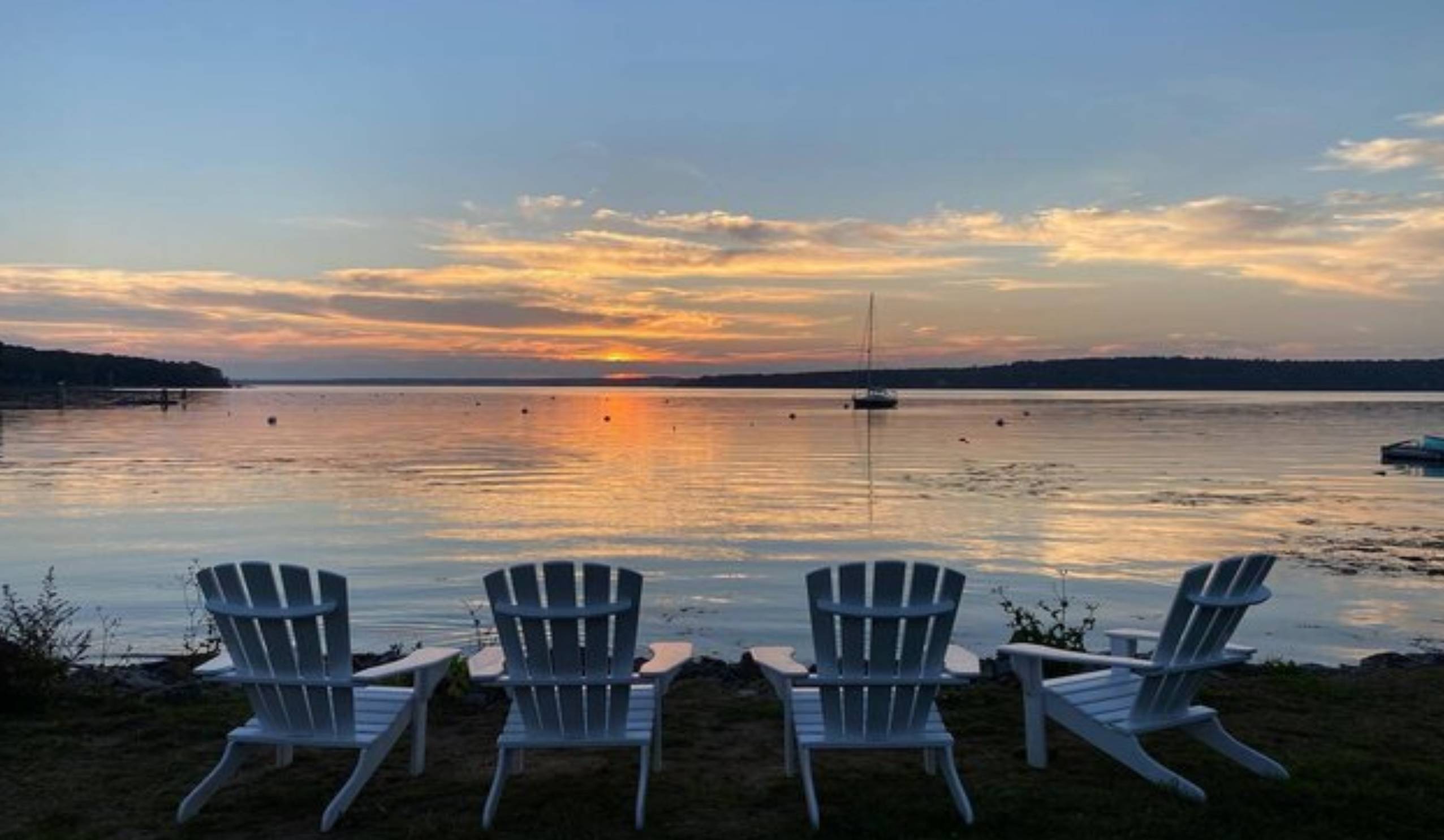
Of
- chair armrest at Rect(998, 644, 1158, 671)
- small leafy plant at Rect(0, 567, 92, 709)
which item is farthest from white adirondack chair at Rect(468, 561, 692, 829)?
small leafy plant at Rect(0, 567, 92, 709)

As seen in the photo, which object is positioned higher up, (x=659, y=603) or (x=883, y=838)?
(x=883, y=838)

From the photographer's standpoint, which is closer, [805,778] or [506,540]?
[805,778]

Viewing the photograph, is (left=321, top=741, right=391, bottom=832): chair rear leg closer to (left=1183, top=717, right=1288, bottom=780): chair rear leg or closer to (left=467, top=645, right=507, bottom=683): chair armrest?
(left=467, top=645, right=507, bottom=683): chair armrest

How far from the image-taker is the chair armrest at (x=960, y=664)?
4891 millimetres

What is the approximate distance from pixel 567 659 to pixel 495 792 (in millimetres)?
607

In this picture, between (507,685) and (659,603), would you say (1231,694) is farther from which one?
(659,603)

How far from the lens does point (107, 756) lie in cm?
589

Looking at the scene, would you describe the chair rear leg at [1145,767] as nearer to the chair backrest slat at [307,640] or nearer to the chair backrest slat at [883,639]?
the chair backrest slat at [883,639]

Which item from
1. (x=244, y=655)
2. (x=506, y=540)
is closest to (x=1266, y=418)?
(x=506, y=540)

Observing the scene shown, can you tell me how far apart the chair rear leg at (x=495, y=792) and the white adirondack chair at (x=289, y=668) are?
21.2 inches

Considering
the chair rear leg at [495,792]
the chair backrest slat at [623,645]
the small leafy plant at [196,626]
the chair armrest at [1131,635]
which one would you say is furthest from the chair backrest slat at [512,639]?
the small leafy plant at [196,626]

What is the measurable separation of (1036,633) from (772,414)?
86833 mm

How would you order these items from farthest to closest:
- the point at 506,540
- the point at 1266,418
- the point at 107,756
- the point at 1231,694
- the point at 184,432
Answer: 1. the point at 1266,418
2. the point at 184,432
3. the point at 506,540
4. the point at 1231,694
5. the point at 107,756

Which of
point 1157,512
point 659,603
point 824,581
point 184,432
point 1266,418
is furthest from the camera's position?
point 1266,418
